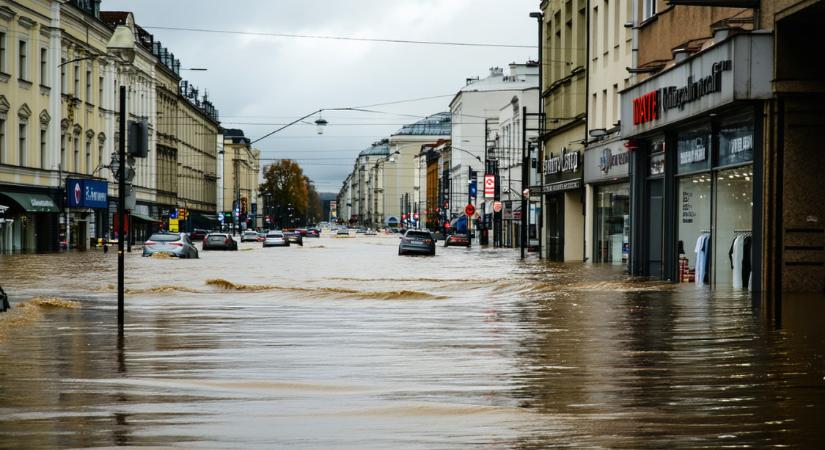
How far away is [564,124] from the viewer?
55594 mm

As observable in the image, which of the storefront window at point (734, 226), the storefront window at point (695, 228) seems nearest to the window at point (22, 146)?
the storefront window at point (695, 228)

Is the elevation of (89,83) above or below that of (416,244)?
above

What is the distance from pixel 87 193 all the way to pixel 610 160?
36150 mm

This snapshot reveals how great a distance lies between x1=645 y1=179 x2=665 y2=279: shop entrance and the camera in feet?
113

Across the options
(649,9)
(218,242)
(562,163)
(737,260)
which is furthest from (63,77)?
(737,260)

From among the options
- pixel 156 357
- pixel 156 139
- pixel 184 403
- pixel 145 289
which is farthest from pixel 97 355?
pixel 156 139

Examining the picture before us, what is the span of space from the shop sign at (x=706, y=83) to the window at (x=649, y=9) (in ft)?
8.35

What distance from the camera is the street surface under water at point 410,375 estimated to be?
8703 mm

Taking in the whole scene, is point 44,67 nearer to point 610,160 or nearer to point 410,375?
point 610,160

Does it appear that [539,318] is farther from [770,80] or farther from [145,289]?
[145,289]

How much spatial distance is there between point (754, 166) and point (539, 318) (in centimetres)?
764

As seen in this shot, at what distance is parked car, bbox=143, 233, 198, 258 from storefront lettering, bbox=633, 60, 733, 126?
2639cm

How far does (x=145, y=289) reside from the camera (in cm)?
2830

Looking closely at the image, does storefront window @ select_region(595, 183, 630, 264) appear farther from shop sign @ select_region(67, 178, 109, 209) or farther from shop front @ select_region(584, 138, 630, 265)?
shop sign @ select_region(67, 178, 109, 209)
